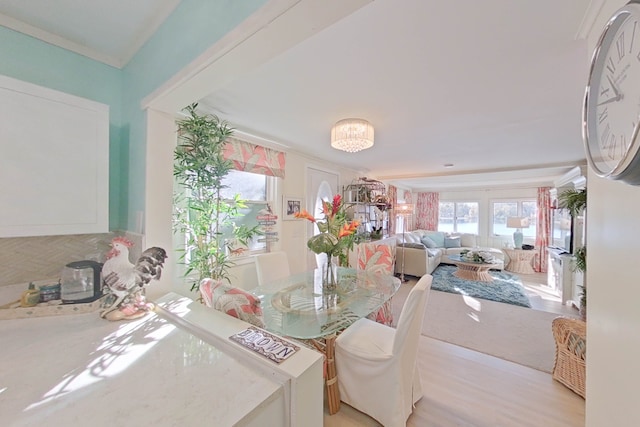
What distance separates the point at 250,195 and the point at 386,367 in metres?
2.21

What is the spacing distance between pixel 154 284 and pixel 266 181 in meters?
1.86

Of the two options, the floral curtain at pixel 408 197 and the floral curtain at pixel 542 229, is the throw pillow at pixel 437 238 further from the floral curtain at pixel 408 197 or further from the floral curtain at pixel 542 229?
the floral curtain at pixel 542 229

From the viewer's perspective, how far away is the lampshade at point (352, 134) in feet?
6.93

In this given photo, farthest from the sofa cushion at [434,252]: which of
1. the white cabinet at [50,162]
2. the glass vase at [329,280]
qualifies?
the white cabinet at [50,162]

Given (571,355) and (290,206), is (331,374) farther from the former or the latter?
(290,206)

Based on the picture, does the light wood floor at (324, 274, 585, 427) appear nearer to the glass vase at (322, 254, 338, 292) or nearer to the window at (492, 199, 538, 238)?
the glass vase at (322, 254, 338, 292)

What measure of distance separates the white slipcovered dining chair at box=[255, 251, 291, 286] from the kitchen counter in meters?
1.37

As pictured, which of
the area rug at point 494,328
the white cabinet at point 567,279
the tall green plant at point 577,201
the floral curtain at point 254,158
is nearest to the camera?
the area rug at point 494,328

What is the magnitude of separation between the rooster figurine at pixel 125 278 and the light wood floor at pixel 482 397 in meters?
1.41

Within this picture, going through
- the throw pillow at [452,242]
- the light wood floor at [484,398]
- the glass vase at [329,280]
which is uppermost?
the glass vase at [329,280]

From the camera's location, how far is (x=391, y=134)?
2.62 meters

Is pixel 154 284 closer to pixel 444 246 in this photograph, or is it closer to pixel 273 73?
pixel 273 73

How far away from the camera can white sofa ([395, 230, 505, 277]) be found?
4.98m

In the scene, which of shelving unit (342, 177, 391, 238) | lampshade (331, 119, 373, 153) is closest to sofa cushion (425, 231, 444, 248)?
shelving unit (342, 177, 391, 238)
